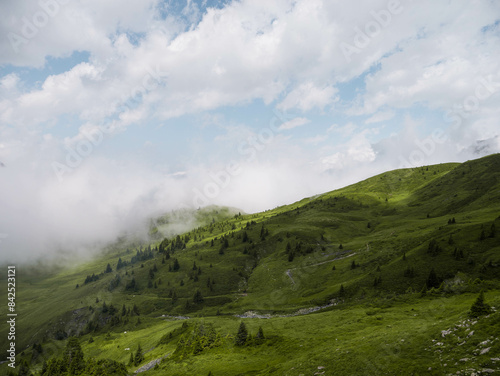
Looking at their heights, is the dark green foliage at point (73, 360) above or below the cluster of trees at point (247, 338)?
above

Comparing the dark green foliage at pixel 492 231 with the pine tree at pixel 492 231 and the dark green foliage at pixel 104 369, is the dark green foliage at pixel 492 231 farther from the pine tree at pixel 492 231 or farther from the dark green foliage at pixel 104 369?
the dark green foliage at pixel 104 369

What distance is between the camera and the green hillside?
37.3 meters

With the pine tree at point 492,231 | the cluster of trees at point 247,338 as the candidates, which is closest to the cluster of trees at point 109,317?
the cluster of trees at point 247,338

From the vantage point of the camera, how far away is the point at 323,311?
91.4 meters

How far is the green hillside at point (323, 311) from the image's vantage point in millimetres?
37344

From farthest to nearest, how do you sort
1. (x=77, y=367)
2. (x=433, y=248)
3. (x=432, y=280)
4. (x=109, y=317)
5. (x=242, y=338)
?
(x=109, y=317) < (x=433, y=248) < (x=432, y=280) < (x=242, y=338) < (x=77, y=367)

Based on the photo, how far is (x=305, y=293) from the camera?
117375 millimetres

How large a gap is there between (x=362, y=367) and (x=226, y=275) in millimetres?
150927

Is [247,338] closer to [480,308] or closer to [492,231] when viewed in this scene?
[480,308]

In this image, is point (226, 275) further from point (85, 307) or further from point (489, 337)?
point (489, 337)

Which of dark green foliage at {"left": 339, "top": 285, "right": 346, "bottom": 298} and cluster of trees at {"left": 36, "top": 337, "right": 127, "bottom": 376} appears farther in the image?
dark green foliage at {"left": 339, "top": 285, "right": 346, "bottom": 298}

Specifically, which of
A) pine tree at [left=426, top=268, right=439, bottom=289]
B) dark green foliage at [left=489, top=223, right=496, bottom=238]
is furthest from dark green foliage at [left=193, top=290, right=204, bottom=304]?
dark green foliage at [left=489, top=223, right=496, bottom=238]

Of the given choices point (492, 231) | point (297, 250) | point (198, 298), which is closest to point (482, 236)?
point (492, 231)

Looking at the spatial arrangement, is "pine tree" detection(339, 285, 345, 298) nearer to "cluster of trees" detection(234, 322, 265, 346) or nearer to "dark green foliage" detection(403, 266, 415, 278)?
"dark green foliage" detection(403, 266, 415, 278)
